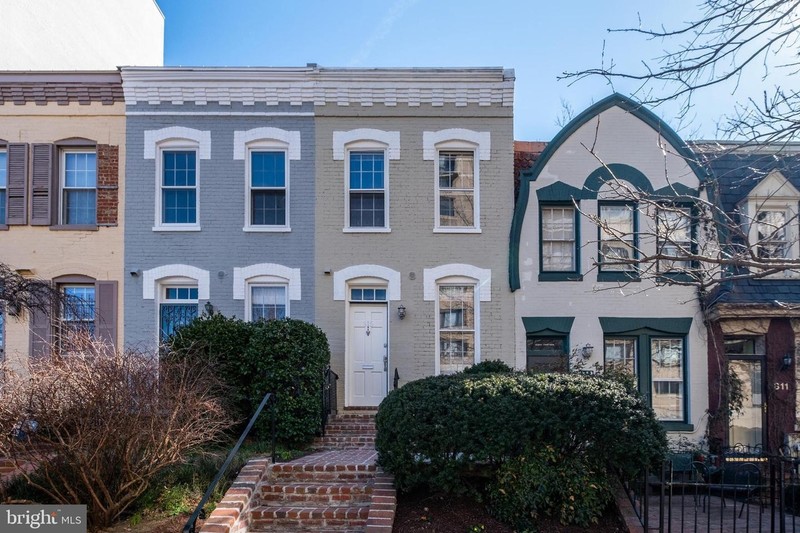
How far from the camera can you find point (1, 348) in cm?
1121

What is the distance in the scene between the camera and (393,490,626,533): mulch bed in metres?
6.54

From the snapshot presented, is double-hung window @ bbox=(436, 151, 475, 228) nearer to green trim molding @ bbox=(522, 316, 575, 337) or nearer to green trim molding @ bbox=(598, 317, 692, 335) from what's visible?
green trim molding @ bbox=(522, 316, 575, 337)

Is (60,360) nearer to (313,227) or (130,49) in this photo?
(313,227)

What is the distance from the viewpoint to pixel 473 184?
11.7 meters

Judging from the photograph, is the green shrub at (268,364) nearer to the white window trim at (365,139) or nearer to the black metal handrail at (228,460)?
the black metal handrail at (228,460)

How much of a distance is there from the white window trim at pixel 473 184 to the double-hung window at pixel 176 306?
488cm

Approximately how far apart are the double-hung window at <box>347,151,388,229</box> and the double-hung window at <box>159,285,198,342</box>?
11.1 ft

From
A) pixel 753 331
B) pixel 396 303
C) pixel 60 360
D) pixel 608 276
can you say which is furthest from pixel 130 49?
pixel 753 331

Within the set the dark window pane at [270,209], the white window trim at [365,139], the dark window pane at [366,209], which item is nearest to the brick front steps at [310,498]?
the dark window pane at [366,209]

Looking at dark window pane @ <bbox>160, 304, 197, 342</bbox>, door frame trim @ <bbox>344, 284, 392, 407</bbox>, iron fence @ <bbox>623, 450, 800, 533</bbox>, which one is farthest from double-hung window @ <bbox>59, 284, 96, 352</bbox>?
iron fence @ <bbox>623, 450, 800, 533</bbox>

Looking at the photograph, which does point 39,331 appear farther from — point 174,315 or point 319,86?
point 319,86

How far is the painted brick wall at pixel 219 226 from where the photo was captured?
37.3ft

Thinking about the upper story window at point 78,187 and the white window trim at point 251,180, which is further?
the upper story window at point 78,187

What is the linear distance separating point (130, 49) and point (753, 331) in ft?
57.6
